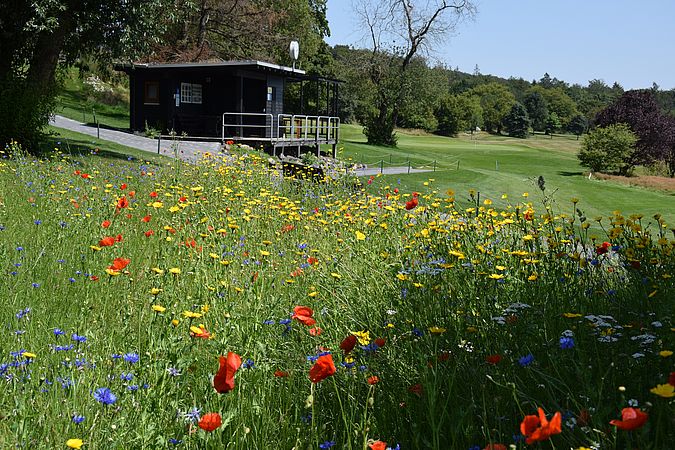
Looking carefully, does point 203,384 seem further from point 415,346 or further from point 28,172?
point 28,172

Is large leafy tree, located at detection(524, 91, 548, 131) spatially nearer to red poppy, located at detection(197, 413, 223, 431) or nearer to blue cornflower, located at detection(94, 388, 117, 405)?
blue cornflower, located at detection(94, 388, 117, 405)

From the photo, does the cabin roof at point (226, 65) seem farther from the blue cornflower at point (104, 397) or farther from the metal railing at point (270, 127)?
the blue cornflower at point (104, 397)

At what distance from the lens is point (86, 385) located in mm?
2471

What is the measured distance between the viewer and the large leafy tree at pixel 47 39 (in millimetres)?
15156

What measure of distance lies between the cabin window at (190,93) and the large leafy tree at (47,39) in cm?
1162

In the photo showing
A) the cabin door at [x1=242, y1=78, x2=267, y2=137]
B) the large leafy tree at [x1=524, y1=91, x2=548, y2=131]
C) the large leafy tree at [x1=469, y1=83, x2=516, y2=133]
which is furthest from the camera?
the large leafy tree at [x1=524, y1=91, x2=548, y2=131]

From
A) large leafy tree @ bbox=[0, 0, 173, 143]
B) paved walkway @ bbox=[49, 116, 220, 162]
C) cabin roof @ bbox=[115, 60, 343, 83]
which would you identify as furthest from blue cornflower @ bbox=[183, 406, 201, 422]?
cabin roof @ bbox=[115, 60, 343, 83]

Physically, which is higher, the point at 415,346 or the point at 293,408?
the point at 415,346

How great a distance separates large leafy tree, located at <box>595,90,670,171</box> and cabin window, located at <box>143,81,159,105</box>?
3182 cm

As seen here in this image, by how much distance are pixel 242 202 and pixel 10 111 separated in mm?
10852

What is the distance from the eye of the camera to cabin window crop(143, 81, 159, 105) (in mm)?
30047

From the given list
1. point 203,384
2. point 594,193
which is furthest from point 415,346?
point 594,193

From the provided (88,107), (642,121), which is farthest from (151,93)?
(642,121)

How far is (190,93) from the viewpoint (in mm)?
29438
